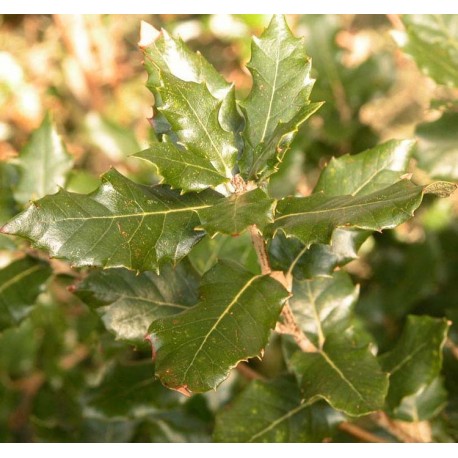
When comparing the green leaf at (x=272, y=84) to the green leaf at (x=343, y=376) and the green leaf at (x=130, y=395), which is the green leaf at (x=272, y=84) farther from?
the green leaf at (x=130, y=395)

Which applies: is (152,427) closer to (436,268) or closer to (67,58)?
(436,268)

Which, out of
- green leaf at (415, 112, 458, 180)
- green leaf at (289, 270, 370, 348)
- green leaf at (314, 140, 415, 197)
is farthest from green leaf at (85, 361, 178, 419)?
green leaf at (415, 112, 458, 180)

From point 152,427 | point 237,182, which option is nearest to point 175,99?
point 237,182

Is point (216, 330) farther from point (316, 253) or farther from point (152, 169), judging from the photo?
point (152, 169)

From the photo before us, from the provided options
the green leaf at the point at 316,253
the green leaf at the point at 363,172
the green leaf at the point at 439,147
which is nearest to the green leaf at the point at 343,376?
the green leaf at the point at 316,253

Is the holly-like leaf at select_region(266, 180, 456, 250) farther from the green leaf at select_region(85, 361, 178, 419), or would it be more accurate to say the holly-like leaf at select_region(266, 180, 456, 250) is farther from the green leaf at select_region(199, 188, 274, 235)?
the green leaf at select_region(85, 361, 178, 419)
